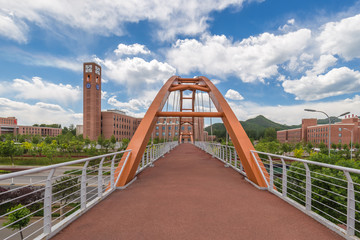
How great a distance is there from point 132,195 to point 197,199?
148cm

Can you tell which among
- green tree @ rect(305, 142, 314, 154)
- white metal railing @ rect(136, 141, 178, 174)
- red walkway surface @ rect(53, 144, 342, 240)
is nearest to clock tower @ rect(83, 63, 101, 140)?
white metal railing @ rect(136, 141, 178, 174)

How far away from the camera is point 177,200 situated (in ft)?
13.6

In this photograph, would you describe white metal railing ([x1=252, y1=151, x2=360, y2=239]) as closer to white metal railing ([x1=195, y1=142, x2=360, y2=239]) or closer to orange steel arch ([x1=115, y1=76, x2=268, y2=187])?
white metal railing ([x1=195, y1=142, x2=360, y2=239])

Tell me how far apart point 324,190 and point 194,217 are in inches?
386

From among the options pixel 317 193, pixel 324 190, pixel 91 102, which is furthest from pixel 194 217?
pixel 91 102

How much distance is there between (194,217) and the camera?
3.31 metres

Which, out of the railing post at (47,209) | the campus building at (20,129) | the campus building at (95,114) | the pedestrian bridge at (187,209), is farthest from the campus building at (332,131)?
the campus building at (20,129)

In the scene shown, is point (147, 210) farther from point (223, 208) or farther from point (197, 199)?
point (223, 208)

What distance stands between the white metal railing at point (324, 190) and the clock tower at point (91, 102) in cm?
5106

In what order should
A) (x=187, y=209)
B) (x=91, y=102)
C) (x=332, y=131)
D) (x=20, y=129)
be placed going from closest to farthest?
(x=187, y=209)
(x=91, y=102)
(x=332, y=131)
(x=20, y=129)

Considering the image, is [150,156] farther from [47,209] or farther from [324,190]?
[324,190]

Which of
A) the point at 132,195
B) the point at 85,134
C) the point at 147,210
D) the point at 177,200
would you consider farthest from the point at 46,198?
the point at 85,134

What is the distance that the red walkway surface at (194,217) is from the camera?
2.79 m

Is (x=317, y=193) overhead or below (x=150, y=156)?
below
